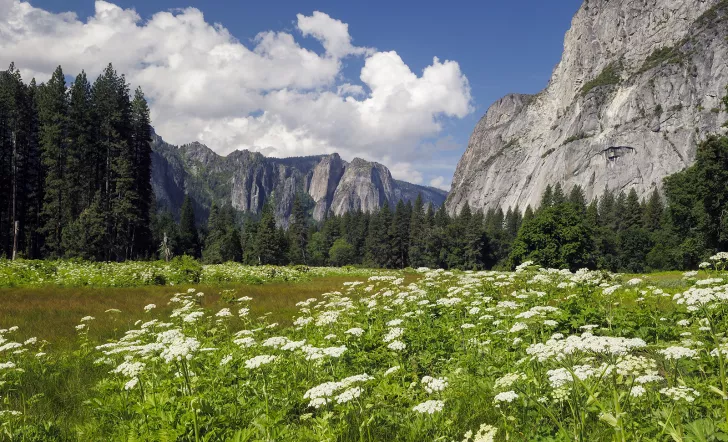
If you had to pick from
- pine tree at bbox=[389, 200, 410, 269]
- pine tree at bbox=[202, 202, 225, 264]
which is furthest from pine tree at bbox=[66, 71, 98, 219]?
pine tree at bbox=[389, 200, 410, 269]

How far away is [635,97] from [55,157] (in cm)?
17226

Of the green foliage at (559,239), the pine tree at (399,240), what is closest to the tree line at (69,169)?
the green foliage at (559,239)

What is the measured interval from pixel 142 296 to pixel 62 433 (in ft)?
51.9

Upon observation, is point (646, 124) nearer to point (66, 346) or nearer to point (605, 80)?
point (605, 80)

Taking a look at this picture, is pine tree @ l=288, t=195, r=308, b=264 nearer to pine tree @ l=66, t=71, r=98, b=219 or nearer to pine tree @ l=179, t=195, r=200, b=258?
pine tree @ l=179, t=195, r=200, b=258

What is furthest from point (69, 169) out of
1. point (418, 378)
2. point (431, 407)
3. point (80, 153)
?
point (431, 407)

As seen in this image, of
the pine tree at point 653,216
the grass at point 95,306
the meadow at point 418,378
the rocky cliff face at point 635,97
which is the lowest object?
the grass at point 95,306

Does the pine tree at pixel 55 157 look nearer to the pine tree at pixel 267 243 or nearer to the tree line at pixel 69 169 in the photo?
the tree line at pixel 69 169

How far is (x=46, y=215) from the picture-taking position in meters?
45.9

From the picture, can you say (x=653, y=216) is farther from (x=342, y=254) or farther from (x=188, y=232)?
(x=188, y=232)

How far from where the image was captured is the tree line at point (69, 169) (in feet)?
140

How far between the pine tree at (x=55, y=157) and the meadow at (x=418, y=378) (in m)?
39.1

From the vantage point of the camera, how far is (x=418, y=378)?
606 centimetres

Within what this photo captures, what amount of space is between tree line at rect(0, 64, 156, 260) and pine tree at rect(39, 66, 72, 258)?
0.09m
